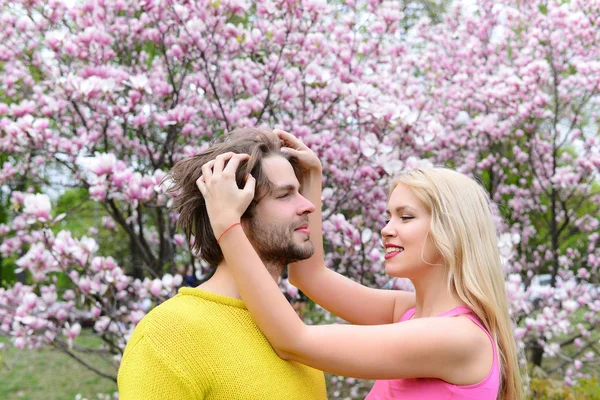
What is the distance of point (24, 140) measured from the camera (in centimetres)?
362

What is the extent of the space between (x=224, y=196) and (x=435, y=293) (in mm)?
810

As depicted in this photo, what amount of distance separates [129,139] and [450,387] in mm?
3619

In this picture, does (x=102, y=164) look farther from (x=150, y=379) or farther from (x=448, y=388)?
(x=448, y=388)

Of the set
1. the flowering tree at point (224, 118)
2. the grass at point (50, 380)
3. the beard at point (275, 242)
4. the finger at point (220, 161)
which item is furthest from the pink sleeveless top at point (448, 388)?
the grass at point (50, 380)

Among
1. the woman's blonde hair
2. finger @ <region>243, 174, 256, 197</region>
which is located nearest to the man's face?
finger @ <region>243, 174, 256, 197</region>

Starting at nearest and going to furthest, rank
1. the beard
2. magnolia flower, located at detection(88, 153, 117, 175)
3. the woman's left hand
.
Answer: the woman's left hand, the beard, magnolia flower, located at detection(88, 153, 117, 175)

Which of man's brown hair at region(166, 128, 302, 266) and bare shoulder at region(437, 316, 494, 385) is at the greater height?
man's brown hair at region(166, 128, 302, 266)

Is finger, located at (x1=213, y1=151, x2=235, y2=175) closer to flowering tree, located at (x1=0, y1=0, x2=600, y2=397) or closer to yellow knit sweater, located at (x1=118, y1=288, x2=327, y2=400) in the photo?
yellow knit sweater, located at (x1=118, y1=288, x2=327, y2=400)

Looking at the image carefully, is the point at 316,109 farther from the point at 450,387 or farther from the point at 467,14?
the point at 467,14

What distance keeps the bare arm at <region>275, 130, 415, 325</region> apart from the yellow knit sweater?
0.54 m

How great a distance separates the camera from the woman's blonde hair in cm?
183

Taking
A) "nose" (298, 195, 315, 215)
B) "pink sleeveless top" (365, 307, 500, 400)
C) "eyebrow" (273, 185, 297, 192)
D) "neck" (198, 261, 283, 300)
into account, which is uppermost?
"eyebrow" (273, 185, 297, 192)

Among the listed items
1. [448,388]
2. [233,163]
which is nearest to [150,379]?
[233,163]

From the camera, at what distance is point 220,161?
168 centimetres
